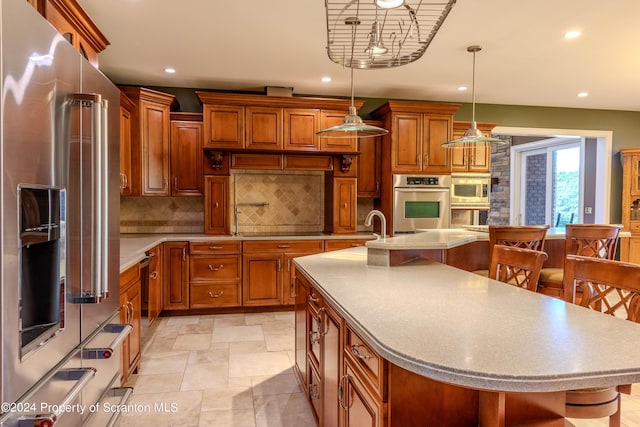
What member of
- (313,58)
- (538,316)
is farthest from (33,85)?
(313,58)

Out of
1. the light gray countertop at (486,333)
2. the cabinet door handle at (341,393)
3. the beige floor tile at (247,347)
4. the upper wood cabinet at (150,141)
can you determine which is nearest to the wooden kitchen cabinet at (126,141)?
the upper wood cabinet at (150,141)

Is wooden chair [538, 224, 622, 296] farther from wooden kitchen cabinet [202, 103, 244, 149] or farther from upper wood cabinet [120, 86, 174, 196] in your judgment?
upper wood cabinet [120, 86, 174, 196]

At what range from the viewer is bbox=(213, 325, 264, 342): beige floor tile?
362 centimetres

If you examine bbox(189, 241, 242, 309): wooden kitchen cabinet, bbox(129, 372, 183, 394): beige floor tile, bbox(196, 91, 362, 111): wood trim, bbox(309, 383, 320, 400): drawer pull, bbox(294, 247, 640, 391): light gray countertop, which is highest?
bbox(196, 91, 362, 111): wood trim

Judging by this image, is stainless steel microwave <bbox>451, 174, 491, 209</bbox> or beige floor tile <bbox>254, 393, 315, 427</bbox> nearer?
beige floor tile <bbox>254, 393, 315, 427</bbox>

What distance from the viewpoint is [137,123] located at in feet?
13.5

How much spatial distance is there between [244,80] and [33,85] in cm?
354

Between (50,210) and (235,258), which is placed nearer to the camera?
(50,210)

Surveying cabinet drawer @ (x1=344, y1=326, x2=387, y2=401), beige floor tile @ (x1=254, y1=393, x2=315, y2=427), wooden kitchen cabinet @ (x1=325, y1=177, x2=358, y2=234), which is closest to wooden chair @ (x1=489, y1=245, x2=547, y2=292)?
cabinet drawer @ (x1=344, y1=326, x2=387, y2=401)

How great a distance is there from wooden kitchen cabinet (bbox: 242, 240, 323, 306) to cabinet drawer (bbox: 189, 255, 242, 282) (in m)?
0.10

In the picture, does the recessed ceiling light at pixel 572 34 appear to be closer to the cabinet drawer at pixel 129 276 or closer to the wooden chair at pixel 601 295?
the wooden chair at pixel 601 295

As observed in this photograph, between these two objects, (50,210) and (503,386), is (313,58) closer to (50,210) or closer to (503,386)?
(50,210)

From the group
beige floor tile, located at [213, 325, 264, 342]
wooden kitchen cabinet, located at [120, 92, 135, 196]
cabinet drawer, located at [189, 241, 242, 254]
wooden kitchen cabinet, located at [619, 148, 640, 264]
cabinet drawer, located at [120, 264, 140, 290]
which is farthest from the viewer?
wooden kitchen cabinet, located at [619, 148, 640, 264]

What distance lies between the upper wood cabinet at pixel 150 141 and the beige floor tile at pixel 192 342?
1.56 m
